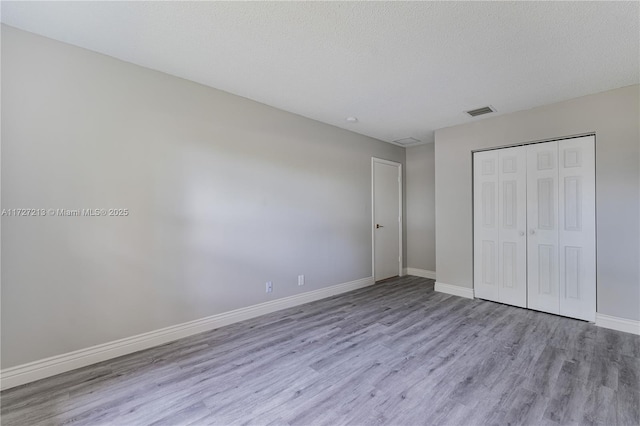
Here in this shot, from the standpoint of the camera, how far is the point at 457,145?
13.4 ft

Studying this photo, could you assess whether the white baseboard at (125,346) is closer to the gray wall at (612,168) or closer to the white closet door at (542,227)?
the white closet door at (542,227)

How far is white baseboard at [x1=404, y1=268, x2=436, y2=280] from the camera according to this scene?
5.07 meters

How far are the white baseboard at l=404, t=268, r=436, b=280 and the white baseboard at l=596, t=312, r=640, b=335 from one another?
7.52 feet

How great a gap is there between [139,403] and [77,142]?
6.62ft

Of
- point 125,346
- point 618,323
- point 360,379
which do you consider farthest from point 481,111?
point 125,346

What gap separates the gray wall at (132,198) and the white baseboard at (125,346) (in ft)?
0.22

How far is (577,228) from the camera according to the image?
3.12 metres

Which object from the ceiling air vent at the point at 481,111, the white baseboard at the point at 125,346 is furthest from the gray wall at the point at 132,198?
the ceiling air vent at the point at 481,111

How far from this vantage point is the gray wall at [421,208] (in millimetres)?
5086

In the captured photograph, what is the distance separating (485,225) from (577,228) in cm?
96

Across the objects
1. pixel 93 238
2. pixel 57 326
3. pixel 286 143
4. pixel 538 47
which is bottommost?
pixel 57 326

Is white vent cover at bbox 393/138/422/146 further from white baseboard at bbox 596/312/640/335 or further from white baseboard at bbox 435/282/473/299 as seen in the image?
white baseboard at bbox 596/312/640/335

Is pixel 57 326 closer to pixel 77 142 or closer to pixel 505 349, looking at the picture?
pixel 77 142

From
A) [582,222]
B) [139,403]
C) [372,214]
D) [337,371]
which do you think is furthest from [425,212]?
[139,403]
